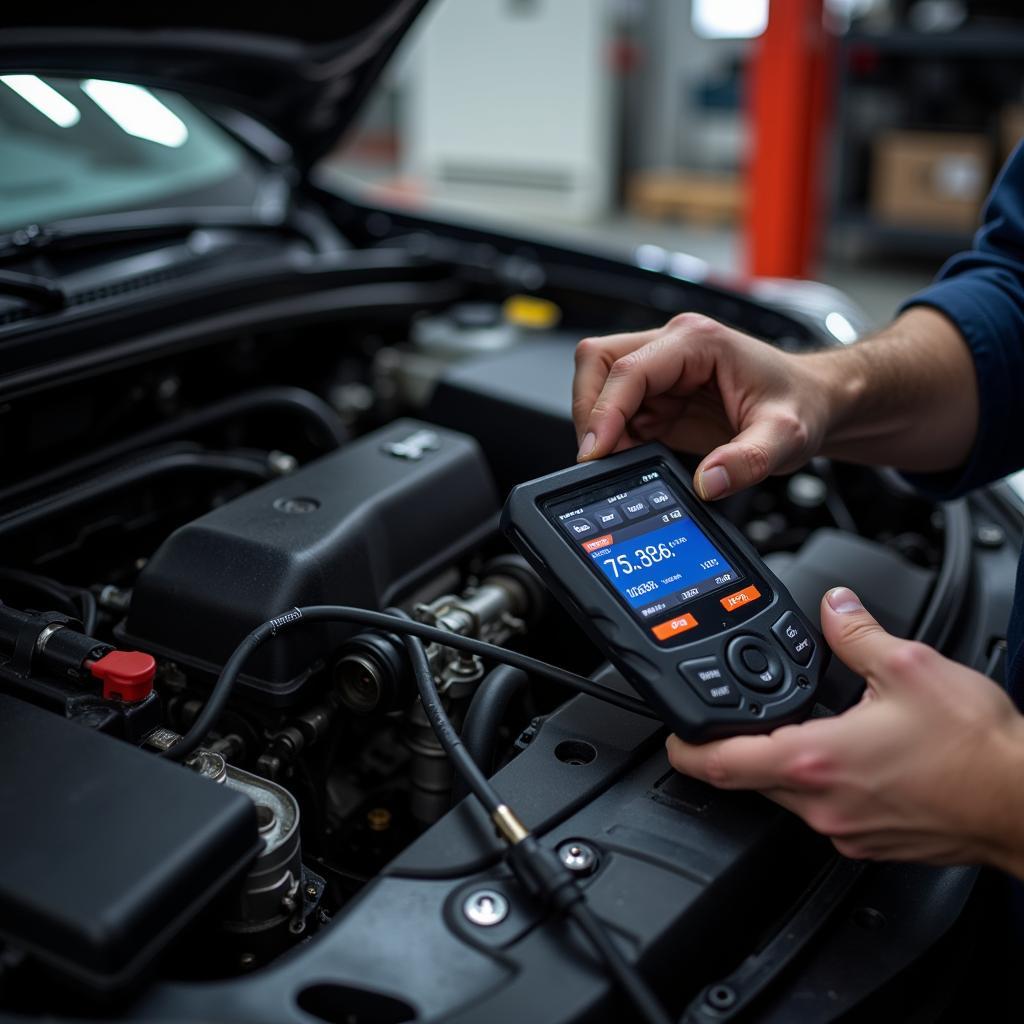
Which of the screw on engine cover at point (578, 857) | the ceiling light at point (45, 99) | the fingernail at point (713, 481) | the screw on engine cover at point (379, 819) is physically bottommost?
the screw on engine cover at point (379, 819)

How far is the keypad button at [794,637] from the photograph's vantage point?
72cm

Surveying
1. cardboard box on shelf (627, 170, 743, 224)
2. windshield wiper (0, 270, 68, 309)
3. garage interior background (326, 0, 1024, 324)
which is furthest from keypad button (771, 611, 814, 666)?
cardboard box on shelf (627, 170, 743, 224)

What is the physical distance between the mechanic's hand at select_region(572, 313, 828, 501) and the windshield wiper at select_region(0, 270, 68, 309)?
1.56ft

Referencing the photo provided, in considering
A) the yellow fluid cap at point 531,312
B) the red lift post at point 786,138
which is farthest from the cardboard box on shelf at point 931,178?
the yellow fluid cap at point 531,312

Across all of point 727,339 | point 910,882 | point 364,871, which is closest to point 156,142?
point 727,339

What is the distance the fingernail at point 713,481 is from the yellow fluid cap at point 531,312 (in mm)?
680

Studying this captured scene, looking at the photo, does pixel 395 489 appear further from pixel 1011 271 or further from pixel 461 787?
pixel 1011 271

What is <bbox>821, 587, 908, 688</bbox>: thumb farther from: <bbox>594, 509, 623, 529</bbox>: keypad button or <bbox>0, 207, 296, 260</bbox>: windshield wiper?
<bbox>0, 207, 296, 260</bbox>: windshield wiper

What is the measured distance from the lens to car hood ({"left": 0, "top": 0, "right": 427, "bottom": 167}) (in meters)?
1.07

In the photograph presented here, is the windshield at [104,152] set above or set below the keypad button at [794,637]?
above

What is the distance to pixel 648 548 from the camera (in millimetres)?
762

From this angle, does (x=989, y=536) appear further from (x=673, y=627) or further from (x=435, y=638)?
(x=435, y=638)

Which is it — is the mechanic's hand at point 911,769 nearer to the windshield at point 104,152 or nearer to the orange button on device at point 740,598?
the orange button on device at point 740,598

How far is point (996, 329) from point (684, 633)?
0.56 meters
